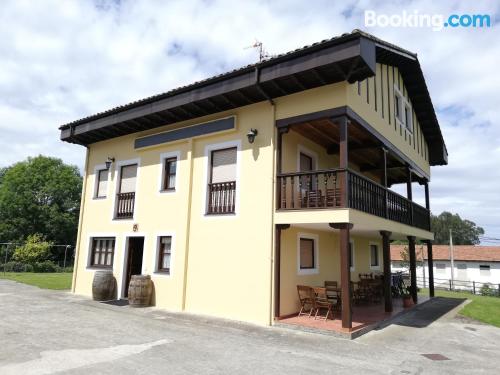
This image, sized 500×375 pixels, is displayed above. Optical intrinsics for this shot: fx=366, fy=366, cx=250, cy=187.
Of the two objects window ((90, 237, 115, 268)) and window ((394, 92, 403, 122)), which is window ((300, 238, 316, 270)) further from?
window ((90, 237, 115, 268))

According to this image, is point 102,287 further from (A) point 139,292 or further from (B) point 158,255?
(B) point 158,255

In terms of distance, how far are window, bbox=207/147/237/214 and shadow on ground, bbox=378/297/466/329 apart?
5478mm

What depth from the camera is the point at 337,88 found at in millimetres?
9352

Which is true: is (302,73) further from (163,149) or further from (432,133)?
(432,133)

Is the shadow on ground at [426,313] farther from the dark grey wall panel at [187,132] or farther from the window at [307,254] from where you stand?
the dark grey wall panel at [187,132]

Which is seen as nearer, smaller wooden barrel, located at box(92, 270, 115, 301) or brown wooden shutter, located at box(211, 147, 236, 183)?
brown wooden shutter, located at box(211, 147, 236, 183)

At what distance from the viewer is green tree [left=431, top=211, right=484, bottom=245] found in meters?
98.8

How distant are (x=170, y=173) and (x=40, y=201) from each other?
36.8 meters

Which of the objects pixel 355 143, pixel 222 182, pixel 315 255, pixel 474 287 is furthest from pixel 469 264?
pixel 222 182

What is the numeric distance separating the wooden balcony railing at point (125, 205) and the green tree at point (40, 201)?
30.4m

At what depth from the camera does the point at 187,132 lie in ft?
40.1

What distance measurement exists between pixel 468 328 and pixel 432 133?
1093 cm

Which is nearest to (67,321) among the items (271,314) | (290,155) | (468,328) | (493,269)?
(271,314)

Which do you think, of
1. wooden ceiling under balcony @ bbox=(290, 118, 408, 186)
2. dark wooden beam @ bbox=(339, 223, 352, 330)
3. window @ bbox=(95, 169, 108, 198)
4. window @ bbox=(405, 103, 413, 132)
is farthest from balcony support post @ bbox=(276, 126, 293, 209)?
window @ bbox=(95, 169, 108, 198)
